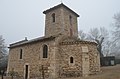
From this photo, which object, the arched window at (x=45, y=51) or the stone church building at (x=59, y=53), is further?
the arched window at (x=45, y=51)

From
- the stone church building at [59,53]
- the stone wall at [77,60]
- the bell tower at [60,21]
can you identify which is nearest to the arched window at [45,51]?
the stone church building at [59,53]

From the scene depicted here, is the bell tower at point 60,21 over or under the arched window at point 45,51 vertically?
over

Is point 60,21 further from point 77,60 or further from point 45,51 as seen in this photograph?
point 77,60

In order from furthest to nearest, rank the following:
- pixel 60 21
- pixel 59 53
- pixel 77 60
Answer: pixel 60 21 < pixel 59 53 < pixel 77 60

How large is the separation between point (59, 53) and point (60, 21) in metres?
4.97

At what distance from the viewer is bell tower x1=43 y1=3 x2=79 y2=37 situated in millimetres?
22391

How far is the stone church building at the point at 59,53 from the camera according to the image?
1911 centimetres

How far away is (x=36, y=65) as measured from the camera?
21000 mm

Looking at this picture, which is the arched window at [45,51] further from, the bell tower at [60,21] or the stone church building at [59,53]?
the bell tower at [60,21]

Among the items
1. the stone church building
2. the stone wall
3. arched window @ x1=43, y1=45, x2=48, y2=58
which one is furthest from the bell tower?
the stone wall

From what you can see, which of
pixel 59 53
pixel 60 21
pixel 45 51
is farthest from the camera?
pixel 60 21

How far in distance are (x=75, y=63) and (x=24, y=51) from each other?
28.3 feet

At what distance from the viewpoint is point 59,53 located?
20.0m

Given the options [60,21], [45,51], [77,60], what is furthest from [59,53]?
[60,21]
